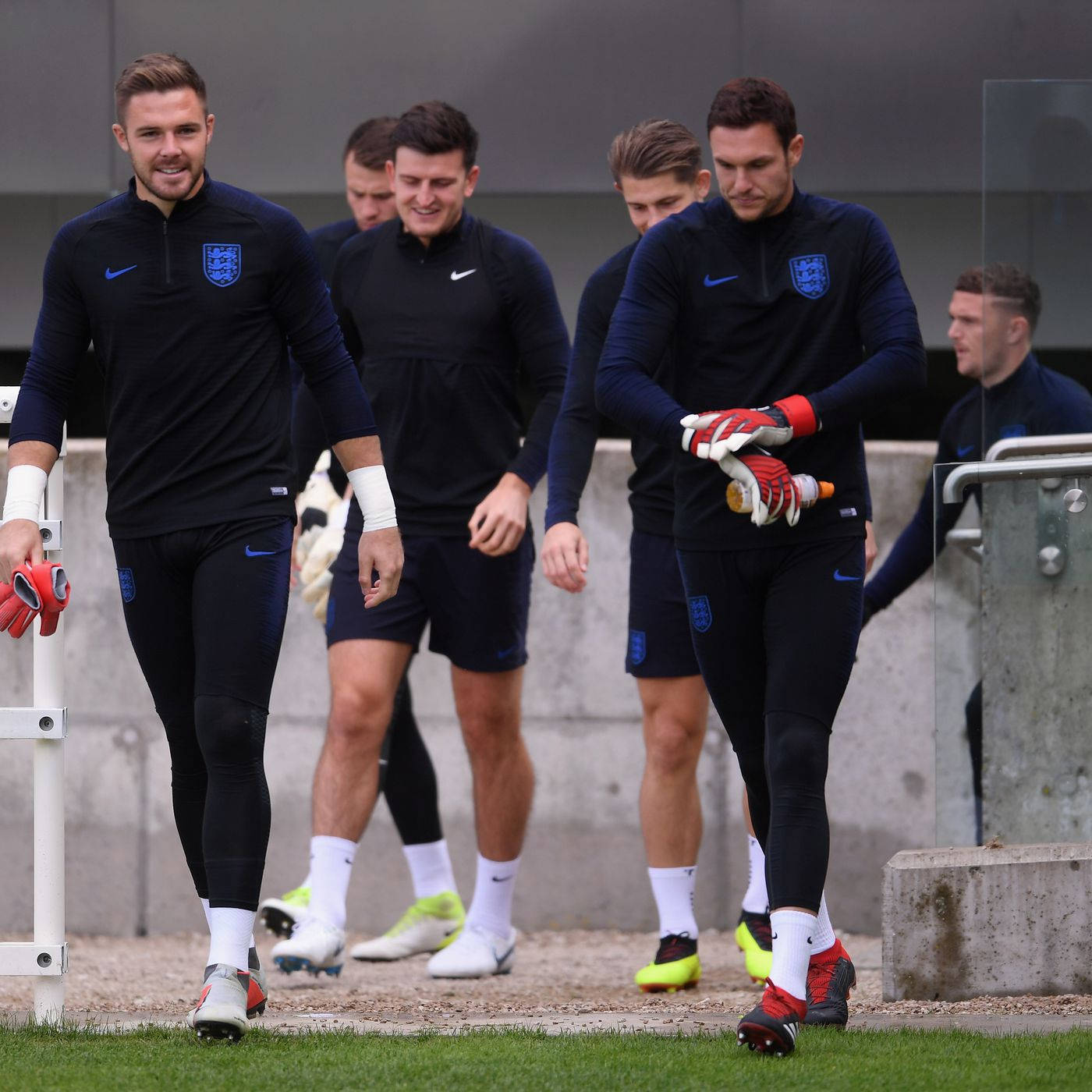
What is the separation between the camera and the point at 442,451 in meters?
5.81

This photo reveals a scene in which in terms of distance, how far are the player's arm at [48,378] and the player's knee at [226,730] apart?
0.54 m

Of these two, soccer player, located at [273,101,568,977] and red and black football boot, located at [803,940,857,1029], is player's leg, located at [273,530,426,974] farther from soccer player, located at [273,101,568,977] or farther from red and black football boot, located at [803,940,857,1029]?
red and black football boot, located at [803,940,857,1029]

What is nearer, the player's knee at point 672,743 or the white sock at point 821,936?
the white sock at point 821,936

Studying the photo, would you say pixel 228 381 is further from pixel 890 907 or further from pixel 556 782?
pixel 556 782

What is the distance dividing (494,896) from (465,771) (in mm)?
1543

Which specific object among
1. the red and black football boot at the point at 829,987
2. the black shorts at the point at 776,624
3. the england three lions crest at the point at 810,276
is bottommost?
the red and black football boot at the point at 829,987

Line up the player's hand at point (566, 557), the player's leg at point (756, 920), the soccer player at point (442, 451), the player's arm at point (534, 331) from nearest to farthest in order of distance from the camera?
the player's hand at point (566, 557), the player's leg at point (756, 920), the soccer player at point (442, 451), the player's arm at point (534, 331)

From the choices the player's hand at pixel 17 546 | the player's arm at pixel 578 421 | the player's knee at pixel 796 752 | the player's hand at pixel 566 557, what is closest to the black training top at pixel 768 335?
the player's knee at pixel 796 752

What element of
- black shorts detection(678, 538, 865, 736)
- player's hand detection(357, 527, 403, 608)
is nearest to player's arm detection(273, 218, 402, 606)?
player's hand detection(357, 527, 403, 608)

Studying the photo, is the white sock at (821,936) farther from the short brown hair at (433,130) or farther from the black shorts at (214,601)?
the short brown hair at (433,130)

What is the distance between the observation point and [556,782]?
295 inches

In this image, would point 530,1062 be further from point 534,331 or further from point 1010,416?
point 534,331

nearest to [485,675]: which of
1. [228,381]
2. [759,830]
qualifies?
[759,830]

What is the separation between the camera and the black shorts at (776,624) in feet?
13.8
